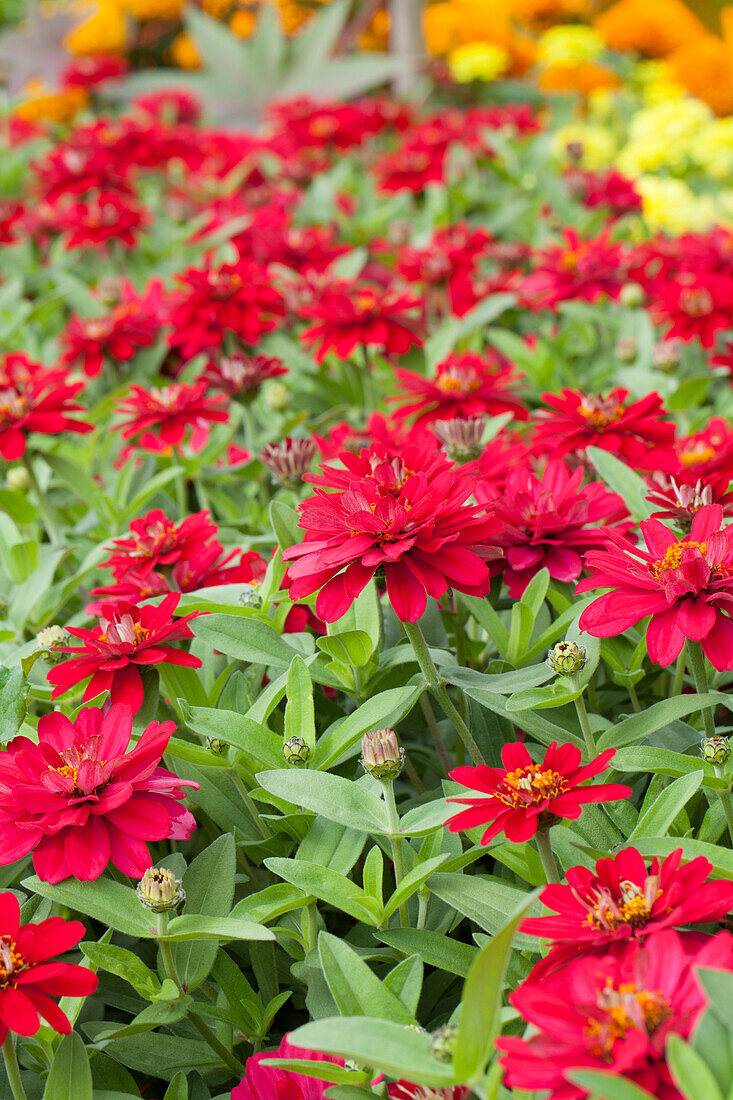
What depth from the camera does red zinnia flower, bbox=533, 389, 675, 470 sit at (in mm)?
964

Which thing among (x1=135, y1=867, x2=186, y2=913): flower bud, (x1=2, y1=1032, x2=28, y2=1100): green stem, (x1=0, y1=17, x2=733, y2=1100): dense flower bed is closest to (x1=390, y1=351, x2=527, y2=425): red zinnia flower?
(x1=0, y1=17, x2=733, y2=1100): dense flower bed

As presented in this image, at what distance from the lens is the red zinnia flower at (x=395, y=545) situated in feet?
2.19

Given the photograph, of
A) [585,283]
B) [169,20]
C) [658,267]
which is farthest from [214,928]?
[169,20]

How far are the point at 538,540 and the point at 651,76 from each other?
135 inches

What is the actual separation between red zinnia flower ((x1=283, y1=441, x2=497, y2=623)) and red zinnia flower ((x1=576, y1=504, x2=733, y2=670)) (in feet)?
0.26

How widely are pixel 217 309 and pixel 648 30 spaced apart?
132 inches

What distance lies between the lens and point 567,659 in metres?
0.70

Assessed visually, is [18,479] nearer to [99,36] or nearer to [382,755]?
[382,755]

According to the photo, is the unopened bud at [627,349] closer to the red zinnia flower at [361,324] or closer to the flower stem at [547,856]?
the red zinnia flower at [361,324]

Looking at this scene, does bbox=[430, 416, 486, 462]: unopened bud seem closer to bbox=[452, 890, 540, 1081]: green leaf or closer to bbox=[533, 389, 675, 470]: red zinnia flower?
bbox=[533, 389, 675, 470]: red zinnia flower

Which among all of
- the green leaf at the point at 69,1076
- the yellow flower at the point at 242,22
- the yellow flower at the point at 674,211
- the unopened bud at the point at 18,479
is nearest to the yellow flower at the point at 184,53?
the yellow flower at the point at 242,22

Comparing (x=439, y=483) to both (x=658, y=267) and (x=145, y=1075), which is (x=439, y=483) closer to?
(x=145, y=1075)

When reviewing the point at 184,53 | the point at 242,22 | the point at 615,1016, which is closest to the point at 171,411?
the point at 615,1016

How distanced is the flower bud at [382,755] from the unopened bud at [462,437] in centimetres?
43
